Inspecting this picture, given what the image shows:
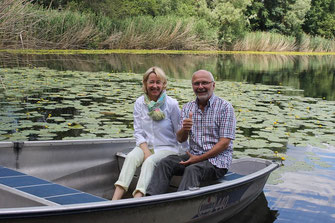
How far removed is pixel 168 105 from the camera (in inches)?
141

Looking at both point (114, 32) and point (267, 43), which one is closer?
point (114, 32)

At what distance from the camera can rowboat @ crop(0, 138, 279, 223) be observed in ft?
7.97

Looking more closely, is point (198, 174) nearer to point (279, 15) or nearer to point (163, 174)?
point (163, 174)

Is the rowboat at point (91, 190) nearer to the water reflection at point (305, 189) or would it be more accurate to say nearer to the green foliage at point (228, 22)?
the water reflection at point (305, 189)

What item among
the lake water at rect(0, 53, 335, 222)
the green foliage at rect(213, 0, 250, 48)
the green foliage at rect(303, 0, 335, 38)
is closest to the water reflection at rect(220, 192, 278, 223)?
the lake water at rect(0, 53, 335, 222)

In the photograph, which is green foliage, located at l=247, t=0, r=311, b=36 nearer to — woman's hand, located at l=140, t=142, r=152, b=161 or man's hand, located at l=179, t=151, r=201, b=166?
woman's hand, located at l=140, t=142, r=152, b=161

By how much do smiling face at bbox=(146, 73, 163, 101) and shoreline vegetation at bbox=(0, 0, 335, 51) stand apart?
8554 mm

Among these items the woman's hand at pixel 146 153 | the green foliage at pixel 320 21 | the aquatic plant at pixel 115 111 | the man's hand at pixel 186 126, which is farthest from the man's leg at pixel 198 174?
the green foliage at pixel 320 21

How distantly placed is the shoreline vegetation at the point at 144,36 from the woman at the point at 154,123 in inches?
335

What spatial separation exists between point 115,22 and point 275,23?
20215 mm

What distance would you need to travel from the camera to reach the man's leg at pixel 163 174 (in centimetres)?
317

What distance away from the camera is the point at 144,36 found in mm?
23375

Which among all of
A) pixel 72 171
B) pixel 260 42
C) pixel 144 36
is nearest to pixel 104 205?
pixel 72 171

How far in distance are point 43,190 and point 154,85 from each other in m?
1.23
